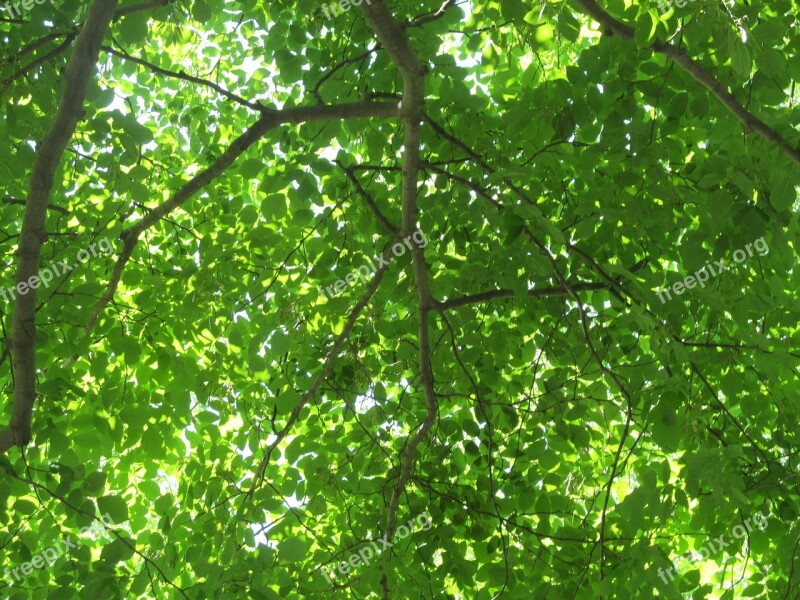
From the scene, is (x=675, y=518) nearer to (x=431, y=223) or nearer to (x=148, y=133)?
(x=431, y=223)

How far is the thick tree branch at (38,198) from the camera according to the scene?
95.3 inches

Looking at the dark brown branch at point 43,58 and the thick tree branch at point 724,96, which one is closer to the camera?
the thick tree branch at point 724,96

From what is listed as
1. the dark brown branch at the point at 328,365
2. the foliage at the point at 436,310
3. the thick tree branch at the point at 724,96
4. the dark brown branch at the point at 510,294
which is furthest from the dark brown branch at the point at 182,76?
the thick tree branch at the point at 724,96

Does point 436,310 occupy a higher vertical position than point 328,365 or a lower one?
higher

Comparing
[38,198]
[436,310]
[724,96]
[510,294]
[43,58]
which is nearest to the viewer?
[724,96]

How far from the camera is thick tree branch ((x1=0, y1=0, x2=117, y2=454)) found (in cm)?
242

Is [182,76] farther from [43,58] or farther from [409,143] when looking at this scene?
[409,143]

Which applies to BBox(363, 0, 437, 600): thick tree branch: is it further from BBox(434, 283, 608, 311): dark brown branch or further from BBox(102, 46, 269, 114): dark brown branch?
BBox(102, 46, 269, 114): dark brown branch

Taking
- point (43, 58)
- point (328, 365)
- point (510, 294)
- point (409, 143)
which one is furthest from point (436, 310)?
point (43, 58)

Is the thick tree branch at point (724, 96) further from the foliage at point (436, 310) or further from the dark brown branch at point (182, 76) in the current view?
the dark brown branch at point (182, 76)

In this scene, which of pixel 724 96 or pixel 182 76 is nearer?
pixel 724 96

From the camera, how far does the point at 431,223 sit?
406cm

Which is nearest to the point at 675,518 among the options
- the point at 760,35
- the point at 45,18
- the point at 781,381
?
the point at 781,381

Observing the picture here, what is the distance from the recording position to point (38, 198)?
2682 mm
